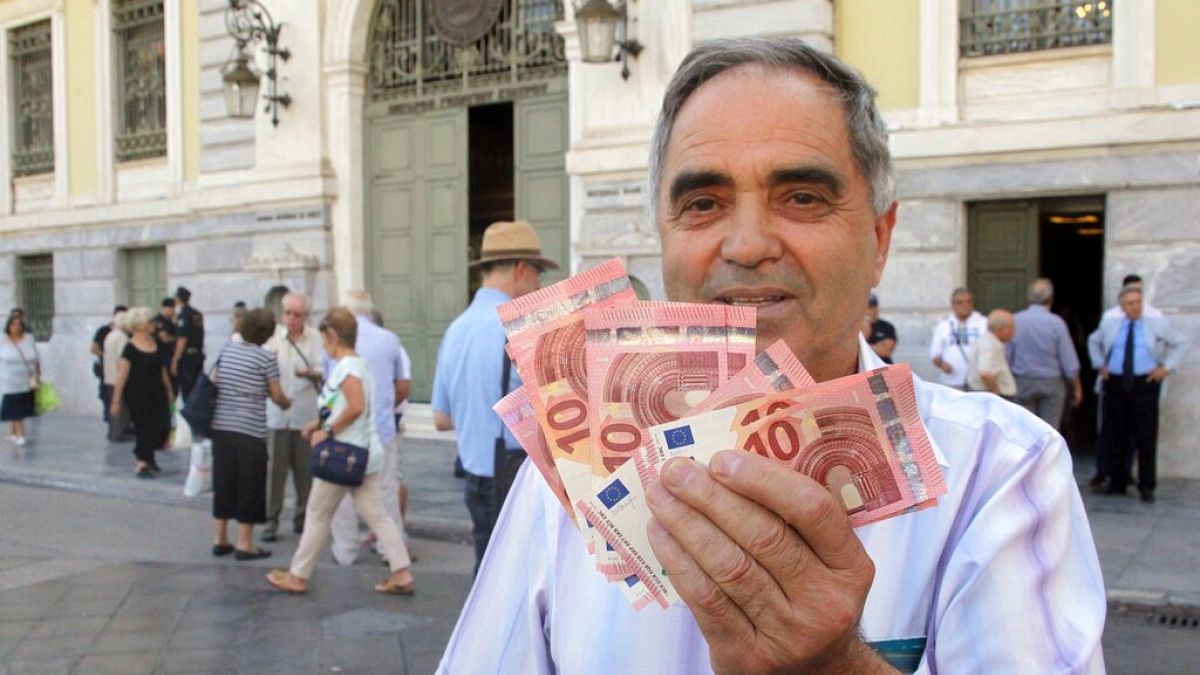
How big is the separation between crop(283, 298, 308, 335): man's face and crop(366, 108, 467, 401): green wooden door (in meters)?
5.30

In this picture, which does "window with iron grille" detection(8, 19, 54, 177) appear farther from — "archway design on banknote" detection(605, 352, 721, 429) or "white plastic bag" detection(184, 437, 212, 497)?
"archway design on banknote" detection(605, 352, 721, 429)

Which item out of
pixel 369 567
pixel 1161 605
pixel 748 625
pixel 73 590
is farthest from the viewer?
pixel 369 567

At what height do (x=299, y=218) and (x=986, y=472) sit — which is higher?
(x=299, y=218)

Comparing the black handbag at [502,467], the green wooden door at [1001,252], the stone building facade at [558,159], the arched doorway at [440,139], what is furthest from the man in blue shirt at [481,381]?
the arched doorway at [440,139]

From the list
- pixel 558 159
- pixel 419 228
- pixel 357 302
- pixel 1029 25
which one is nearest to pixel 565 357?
pixel 357 302

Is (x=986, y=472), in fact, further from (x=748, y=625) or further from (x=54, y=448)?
(x=54, y=448)

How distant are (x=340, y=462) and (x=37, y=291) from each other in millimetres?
14905

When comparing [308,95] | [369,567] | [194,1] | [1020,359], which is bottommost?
[369,567]

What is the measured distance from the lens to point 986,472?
1.38 m

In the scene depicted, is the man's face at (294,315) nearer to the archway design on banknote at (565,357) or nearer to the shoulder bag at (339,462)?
the shoulder bag at (339,462)

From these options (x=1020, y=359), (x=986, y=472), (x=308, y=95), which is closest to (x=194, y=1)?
(x=308, y=95)

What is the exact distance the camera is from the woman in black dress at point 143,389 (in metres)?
11.0

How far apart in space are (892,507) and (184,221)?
16.0 meters

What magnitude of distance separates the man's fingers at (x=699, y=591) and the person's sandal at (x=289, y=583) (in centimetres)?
585
